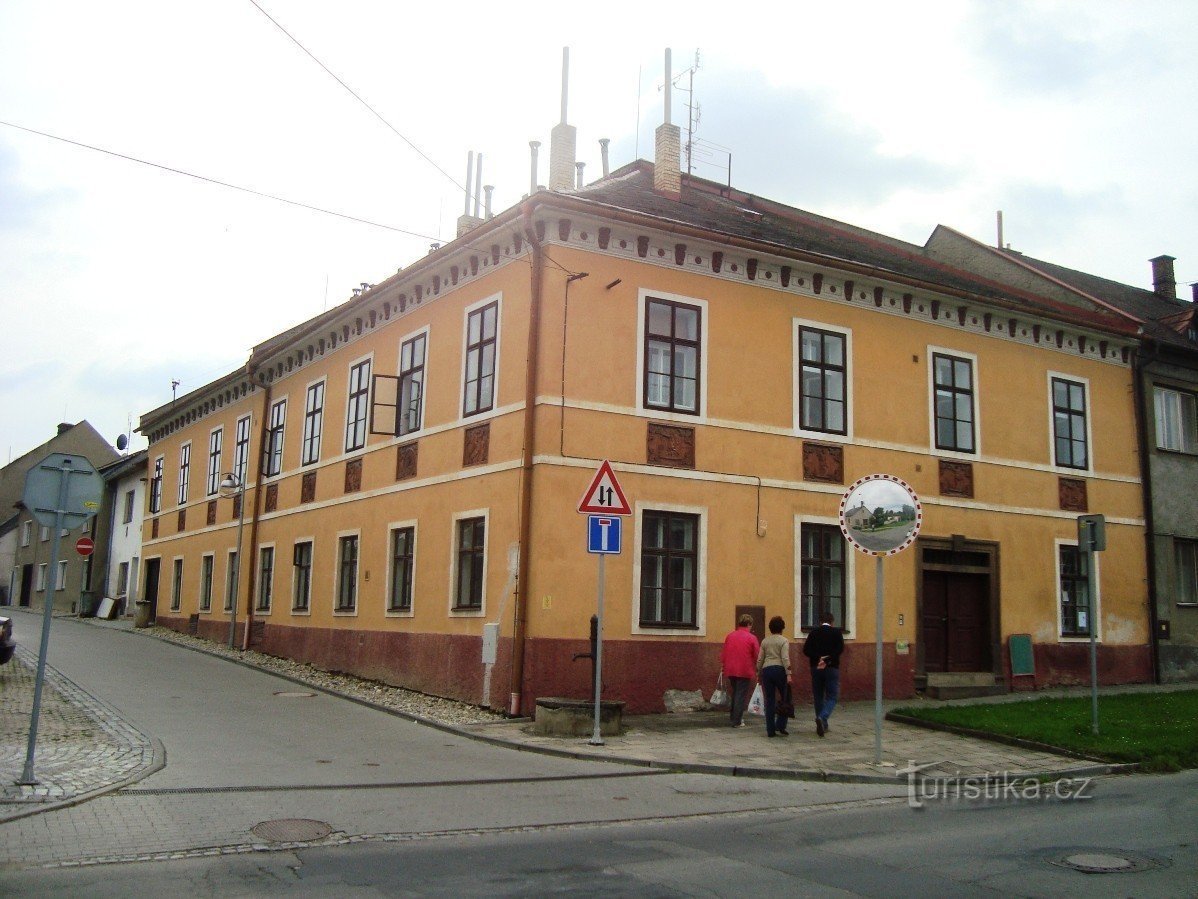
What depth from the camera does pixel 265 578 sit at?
26.5 metres

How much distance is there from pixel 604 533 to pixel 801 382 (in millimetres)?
6592

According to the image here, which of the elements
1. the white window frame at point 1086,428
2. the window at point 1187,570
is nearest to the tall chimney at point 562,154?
the white window frame at point 1086,428

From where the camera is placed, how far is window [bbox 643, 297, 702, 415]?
1730 cm

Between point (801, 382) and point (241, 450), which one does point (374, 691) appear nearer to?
point (801, 382)

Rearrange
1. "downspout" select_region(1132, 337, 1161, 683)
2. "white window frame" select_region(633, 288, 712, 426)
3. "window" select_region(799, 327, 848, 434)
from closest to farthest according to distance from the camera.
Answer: "white window frame" select_region(633, 288, 712, 426), "window" select_region(799, 327, 848, 434), "downspout" select_region(1132, 337, 1161, 683)

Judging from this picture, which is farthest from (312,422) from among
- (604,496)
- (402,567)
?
(604,496)

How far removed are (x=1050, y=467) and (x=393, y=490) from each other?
12.8m

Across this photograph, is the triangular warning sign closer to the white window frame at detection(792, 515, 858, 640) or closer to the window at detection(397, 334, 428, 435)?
the white window frame at detection(792, 515, 858, 640)

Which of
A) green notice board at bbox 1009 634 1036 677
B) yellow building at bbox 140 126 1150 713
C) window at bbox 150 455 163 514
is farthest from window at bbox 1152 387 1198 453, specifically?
window at bbox 150 455 163 514

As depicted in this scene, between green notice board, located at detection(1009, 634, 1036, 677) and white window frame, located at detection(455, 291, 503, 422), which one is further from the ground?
white window frame, located at detection(455, 291, 503, 422)

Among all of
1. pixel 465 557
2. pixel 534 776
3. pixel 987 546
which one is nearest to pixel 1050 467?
pixel 987 546

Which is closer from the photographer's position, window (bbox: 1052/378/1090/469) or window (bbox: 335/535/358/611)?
window (bbox: 335/535/358/611)

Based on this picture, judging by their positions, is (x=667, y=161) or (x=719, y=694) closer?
(x=719, y=694)

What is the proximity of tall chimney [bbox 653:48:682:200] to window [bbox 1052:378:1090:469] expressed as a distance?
8.62m
